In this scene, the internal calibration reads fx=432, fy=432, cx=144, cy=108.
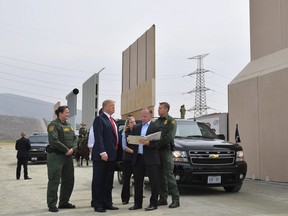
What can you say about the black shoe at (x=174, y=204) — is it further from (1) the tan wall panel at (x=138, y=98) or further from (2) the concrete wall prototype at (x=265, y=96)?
(1) the tan wall panel at (x=138, y=98)

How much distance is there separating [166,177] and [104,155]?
138 centimetres

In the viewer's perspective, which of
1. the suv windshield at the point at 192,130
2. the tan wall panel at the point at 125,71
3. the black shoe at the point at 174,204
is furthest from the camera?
the tan wall panel at the point at 125,71

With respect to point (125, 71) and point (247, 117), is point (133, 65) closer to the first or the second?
point (125, 71)

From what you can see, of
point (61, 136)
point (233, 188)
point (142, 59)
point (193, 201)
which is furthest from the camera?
point (142, 59)

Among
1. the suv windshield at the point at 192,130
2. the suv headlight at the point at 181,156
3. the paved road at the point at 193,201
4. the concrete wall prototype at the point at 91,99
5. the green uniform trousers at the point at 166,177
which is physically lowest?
the paved road at the point at 193,201

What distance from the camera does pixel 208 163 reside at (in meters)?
9.68

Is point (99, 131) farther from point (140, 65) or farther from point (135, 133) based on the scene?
point (140, 65)

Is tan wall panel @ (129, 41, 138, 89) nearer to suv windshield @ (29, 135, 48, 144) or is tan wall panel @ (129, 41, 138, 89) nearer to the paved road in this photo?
suv windshield @ (29, 135, 48, 144)

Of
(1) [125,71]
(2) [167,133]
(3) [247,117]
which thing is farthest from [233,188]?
(1) [125,71]

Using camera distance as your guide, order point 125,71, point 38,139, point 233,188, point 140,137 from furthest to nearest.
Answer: point 125,71 < point 38,139 < point 233,188 < point 140,137

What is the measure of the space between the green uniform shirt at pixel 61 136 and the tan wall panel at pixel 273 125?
6942mm

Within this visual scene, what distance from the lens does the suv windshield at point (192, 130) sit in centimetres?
1097

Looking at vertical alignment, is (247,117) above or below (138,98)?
below

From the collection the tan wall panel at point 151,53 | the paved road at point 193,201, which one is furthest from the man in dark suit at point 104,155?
the tan wall panel at point 151,53
